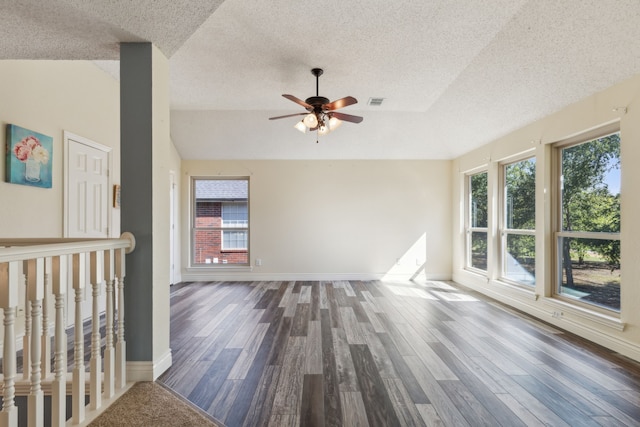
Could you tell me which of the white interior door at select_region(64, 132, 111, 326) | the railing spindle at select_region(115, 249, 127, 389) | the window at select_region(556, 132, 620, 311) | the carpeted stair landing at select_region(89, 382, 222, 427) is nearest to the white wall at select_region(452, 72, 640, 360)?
the window at select_region(556, 132, 620, 311)

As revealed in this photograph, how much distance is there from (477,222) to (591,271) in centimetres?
208

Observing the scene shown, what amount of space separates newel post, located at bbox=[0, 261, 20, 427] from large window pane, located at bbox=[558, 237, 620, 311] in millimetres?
4428

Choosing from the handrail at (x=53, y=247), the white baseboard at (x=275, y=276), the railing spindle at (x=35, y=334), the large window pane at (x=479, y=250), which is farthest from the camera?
the white baseboard at (x=275, y=276)

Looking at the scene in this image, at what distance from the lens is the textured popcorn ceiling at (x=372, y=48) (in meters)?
1.94

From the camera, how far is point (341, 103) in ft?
9.89

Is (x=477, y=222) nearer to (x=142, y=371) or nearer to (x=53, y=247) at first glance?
(x=142, y=371)

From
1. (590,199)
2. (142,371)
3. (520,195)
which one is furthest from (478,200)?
(142,371)

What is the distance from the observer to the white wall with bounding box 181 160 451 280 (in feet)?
18.6

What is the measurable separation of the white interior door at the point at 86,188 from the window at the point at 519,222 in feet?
17.9

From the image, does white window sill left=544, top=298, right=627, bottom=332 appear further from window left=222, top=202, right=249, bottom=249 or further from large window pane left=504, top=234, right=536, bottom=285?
window left=222, top=202, right=249, bottom=249

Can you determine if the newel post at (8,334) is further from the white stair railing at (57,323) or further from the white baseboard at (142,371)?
the white baseboard at (142,371)

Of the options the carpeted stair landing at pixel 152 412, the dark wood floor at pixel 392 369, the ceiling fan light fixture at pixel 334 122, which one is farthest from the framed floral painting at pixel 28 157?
the ceiling fan light fixture at pixel 334 122

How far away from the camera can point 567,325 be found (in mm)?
3113

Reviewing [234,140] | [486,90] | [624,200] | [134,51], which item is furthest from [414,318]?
[234,140]
